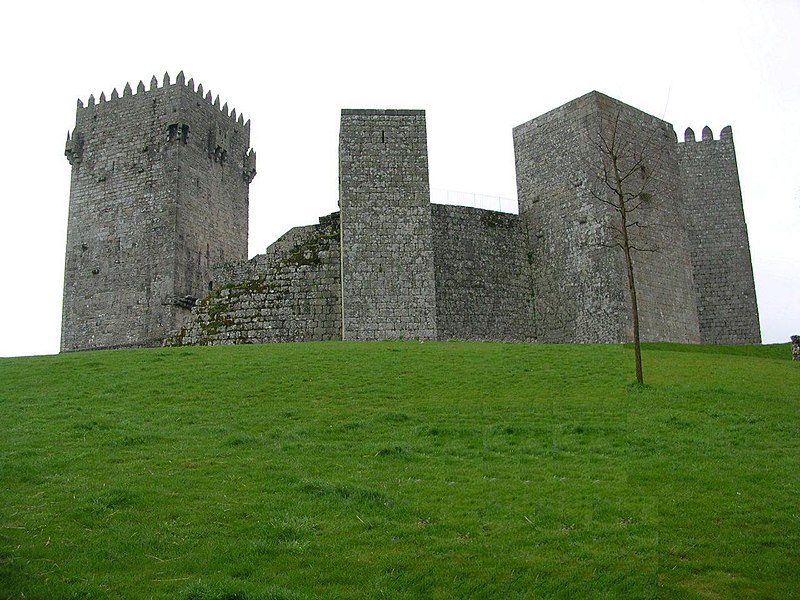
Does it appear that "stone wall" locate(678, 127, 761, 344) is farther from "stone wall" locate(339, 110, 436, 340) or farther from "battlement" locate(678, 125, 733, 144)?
"stone wall" locate(339, 110, 436, 340)

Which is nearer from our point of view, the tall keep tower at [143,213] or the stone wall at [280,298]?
the stone wall at [280,298]

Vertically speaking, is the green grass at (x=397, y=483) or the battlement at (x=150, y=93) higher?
the battlement at (x=150, y=93)

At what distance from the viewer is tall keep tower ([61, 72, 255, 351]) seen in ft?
114

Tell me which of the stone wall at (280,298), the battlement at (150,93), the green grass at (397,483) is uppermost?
the battlement at (150,93)

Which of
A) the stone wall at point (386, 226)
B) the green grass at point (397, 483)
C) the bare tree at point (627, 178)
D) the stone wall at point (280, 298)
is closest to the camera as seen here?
the green grass at point (397, 483)

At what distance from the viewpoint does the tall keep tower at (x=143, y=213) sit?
34.7 m

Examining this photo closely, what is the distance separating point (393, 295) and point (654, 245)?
9490 millimetres

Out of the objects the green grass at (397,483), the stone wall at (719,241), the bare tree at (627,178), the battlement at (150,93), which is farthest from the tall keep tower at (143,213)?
the stone wall at (719,241)

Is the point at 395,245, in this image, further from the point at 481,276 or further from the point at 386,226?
the point at 481,276

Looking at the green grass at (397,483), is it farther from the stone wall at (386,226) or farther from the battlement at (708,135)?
the battlement at (708,135)

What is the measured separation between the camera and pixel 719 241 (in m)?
36.6

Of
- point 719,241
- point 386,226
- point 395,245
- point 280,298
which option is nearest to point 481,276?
point 395,245

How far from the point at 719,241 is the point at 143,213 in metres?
24.0

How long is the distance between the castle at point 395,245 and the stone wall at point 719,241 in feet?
0.20
